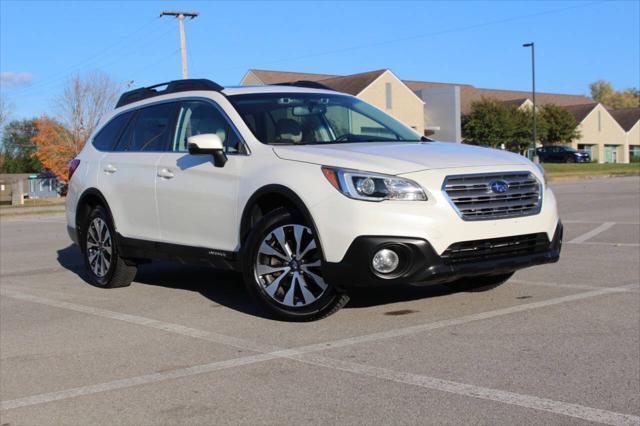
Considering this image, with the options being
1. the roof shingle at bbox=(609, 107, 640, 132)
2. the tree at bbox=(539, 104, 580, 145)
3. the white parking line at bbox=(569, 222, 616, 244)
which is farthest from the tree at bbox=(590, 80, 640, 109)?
the white parking line at bbox=(569, 222, 616, 244)

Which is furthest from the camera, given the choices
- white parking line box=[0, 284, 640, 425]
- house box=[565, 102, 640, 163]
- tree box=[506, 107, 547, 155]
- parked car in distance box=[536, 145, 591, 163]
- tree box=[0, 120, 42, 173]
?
tree box=[0, 120, 42, 173]

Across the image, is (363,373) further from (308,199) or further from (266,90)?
(266,90)

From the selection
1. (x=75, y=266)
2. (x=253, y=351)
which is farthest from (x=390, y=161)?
(x=75, y=266)

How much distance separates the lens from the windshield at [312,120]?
6469mm

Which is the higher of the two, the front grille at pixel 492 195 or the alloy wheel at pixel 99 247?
the front grille at pixel 492 195

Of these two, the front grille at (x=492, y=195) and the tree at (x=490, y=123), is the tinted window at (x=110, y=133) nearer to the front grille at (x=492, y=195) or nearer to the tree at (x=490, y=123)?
the front grille at (x=492, y=195)

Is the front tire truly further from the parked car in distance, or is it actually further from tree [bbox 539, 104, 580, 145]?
tree [bbox 539, 104, 580, 145]

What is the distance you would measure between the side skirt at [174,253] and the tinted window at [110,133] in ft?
3.68

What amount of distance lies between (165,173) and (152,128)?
773 millimetres

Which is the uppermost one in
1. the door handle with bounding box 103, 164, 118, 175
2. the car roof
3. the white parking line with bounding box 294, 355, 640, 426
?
the car roof

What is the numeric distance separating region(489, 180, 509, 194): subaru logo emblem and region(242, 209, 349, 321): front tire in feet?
4.36

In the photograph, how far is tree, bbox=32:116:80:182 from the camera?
63.2 m

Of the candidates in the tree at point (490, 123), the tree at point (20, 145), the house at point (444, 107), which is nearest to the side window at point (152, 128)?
the house at point (444, 107)

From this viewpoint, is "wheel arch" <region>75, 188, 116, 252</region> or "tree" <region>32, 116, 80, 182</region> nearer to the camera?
"wheel arch" <region>75, 188, 116, 252</region>
